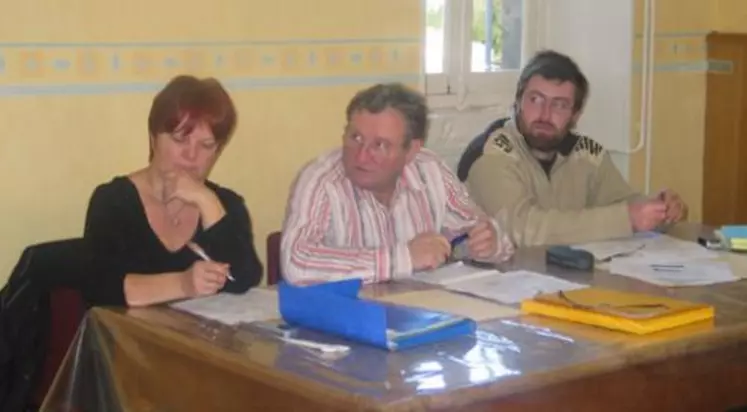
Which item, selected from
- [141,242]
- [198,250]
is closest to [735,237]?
[198,250]

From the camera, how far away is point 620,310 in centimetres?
225

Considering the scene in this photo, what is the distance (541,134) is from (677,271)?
82 centimetres

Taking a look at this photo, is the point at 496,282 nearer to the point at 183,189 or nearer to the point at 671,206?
the point at 183,189

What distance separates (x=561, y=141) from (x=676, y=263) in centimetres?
80

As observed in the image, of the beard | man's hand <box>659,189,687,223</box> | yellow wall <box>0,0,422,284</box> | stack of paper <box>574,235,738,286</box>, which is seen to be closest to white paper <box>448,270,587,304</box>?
stack of paper <box>574,235,738,286</box>

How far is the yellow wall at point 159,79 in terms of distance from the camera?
123 inches

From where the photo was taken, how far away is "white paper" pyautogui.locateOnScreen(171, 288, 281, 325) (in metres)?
2.28

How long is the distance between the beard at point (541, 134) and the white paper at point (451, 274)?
775 mm

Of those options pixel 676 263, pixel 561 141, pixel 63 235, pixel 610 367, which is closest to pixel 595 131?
pixel 561 141

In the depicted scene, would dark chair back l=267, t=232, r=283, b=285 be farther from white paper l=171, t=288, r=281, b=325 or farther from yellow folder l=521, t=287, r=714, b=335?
→ yellow folder l=521, t=287, r=714, b=335

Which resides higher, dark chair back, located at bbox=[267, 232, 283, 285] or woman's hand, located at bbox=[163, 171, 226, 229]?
woman's hand, located at bbox=[163, 171, 226, 229]

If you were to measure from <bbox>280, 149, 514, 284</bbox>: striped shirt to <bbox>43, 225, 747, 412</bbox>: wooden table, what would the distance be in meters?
0.16

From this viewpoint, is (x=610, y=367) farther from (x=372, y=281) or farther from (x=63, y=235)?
(x=63, y=235)

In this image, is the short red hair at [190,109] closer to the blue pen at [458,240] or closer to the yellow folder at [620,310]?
the blue pen at [458,240]
